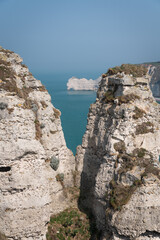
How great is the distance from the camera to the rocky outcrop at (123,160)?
16000mm

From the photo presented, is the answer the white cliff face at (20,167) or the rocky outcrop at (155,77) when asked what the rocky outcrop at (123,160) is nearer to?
the white cliff face at (20,167)

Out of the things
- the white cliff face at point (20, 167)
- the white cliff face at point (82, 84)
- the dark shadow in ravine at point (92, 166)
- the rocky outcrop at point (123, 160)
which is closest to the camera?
the rocky outcrop at point (123, 160)

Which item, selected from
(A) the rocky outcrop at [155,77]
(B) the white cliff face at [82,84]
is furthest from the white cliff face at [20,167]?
(B) the white cliff face at [82,84]

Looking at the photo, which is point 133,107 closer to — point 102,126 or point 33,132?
point 102,126

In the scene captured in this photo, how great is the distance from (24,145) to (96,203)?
786cm

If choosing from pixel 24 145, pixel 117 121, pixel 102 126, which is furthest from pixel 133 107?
pixel 24 145

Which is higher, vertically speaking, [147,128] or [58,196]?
[147,128]

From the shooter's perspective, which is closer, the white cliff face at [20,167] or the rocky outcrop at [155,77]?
the white cliff face at [20,167]

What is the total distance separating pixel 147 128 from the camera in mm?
19250

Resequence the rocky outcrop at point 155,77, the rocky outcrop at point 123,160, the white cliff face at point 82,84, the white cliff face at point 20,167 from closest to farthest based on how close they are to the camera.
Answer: the rocky outcrop at point 123,160 < the white cliff face at point 20,167 < the rocky outcrop at point 155,77 < the white cliff face at point 82,84

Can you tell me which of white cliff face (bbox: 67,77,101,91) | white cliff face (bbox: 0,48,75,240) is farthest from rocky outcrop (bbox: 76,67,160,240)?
white cliff face (bbox: 67,77,101,91)

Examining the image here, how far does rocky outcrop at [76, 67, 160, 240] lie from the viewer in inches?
630

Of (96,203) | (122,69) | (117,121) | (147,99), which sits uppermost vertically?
(122,69)

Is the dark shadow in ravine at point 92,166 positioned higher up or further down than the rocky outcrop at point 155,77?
further down
